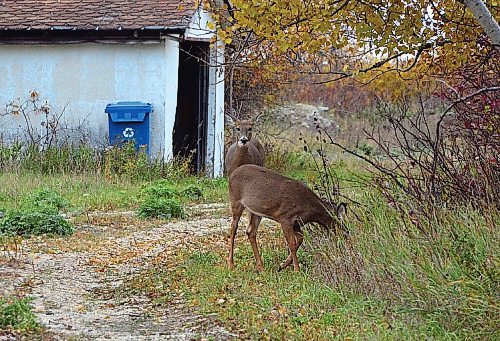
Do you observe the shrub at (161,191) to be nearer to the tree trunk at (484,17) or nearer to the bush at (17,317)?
the bush at (17,317)

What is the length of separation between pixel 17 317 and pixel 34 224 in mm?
4695

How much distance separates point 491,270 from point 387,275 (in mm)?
1012

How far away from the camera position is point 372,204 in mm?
10516

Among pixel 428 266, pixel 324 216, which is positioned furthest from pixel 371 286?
pixel 324 216

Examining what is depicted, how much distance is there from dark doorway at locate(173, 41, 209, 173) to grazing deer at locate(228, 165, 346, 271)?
35.3 ft

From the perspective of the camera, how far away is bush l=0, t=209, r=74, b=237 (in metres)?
12.0

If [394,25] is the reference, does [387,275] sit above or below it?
below

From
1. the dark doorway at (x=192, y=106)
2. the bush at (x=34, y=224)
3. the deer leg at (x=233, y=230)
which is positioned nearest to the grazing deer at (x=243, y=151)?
the deer leg at (x=233, y=230)

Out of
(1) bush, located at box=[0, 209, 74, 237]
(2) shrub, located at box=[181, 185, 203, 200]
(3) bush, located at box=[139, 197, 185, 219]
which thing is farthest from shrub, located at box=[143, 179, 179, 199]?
(1) bush, located at box=[0, 209, 74, 237]

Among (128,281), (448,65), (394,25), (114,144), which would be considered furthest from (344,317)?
(114,144)

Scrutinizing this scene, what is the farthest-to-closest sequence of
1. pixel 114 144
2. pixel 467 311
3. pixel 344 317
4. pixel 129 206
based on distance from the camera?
1. pixel 114 144
2. pixel 129 206
3. pixel 344 317
4. pixel 467 311

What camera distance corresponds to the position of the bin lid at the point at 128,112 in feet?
60.6

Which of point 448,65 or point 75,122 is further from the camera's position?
point 75,122

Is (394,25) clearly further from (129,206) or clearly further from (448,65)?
(129,206)
